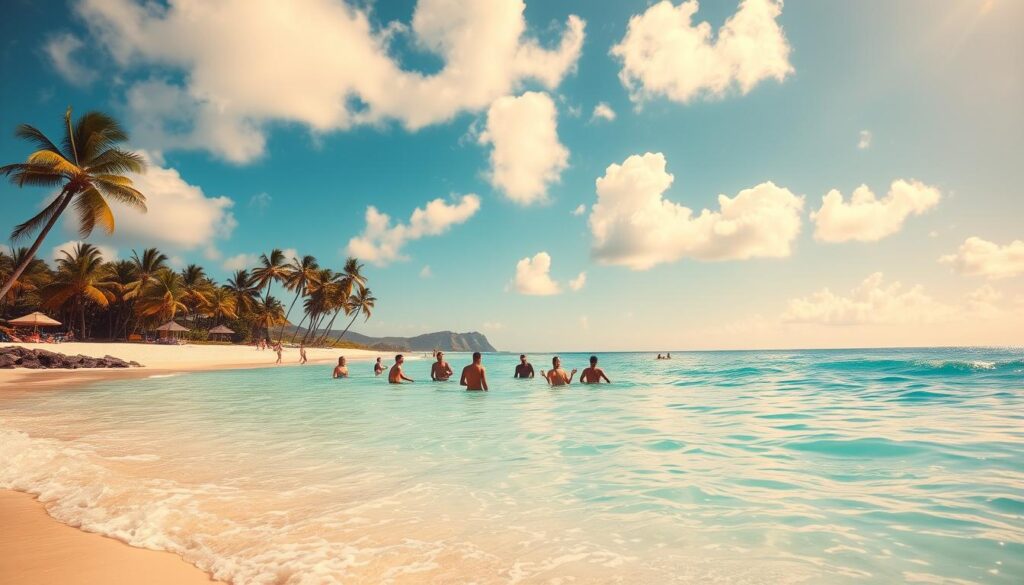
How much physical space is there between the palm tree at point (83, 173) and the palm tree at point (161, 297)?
25274mm

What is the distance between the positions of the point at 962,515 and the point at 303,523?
18.6ft

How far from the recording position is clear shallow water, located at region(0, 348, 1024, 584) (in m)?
3.17

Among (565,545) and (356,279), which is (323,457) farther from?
(356,279)

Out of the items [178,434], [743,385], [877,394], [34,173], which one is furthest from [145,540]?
[34,173]

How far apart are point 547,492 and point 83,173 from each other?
2666cm

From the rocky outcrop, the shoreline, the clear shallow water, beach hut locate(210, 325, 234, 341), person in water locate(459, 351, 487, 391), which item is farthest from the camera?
beach hut locate(210, 325, 234, 341)

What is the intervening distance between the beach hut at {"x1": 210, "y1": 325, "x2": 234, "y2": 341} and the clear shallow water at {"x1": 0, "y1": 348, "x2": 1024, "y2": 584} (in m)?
46.9

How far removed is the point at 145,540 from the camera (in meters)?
3.46

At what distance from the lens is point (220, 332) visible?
5153 cm

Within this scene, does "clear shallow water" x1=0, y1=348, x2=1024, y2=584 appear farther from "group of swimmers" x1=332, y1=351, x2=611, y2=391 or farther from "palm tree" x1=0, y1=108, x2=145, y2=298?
"palm tree" x1=0, y1=108, x2=145, y2=298

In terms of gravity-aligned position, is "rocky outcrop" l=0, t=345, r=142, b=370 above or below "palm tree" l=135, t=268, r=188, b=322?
below

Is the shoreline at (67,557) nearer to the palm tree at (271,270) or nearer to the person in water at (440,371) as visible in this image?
the person in water at (440,371)

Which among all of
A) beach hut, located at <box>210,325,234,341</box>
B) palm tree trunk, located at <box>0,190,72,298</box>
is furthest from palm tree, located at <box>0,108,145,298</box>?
beach hut, located at <box>210,325,234,341</box>

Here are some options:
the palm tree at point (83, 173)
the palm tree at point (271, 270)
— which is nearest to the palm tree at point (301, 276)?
the palm tree at point (271, 270)
